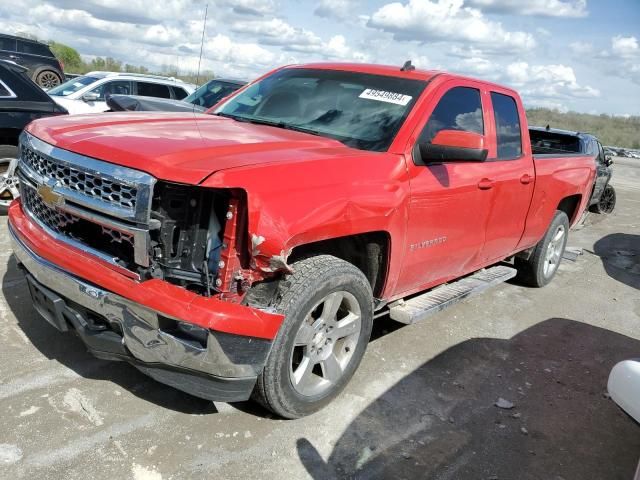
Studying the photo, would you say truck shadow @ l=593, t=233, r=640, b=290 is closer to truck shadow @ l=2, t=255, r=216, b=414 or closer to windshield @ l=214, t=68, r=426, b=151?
windshield @ l=214, t=68, r=426, b=151

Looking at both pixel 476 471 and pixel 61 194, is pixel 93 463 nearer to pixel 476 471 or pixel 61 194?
pixel 61 194

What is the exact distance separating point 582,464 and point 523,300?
9.25 feet

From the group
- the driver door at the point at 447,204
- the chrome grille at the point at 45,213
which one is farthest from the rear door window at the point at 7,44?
the driver door at the point at 447,204

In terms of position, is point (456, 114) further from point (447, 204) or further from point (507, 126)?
point (507, 126)

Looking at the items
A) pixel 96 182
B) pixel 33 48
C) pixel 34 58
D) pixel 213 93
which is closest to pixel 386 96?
pixel 96 182

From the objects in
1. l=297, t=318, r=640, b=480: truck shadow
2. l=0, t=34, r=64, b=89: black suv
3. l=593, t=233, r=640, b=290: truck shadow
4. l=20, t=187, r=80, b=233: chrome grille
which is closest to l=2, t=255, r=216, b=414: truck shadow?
l=297, t=318, r=640, b=480: truck shadow

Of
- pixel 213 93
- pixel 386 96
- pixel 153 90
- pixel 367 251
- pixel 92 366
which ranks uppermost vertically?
pixel 386 96

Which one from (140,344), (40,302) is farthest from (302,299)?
(40,302)

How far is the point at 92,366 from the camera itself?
3502 mm

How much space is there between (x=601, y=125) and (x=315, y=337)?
7887cm

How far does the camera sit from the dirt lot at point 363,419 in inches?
110

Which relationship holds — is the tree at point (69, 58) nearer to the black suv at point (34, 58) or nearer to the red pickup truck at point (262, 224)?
the black suv at point (34, 58)

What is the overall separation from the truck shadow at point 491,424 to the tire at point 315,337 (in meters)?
0.24

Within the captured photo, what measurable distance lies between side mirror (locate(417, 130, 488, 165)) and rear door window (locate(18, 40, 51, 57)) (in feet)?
63.5
